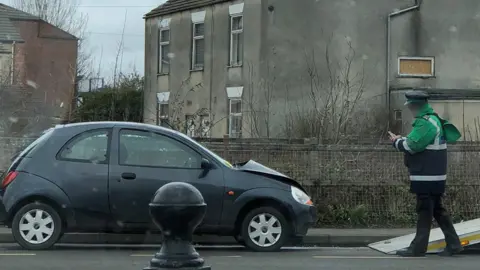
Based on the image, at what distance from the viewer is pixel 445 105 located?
79.6 feet

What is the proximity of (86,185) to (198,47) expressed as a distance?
17662 mm

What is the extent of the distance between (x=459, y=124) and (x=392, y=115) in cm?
200

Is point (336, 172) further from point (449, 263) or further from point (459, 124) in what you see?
point (459, 124)

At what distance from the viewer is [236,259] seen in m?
9.48

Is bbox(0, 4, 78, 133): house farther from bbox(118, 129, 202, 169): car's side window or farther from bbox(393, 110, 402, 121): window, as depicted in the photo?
bbox(393, 110, 402, 121): window

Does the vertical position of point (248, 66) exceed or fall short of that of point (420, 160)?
it exceeds it

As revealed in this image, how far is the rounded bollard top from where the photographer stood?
3.88 metres

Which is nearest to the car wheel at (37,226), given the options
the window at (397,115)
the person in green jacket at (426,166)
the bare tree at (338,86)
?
the person in green jacket at (426,166)

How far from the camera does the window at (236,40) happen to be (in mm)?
25206

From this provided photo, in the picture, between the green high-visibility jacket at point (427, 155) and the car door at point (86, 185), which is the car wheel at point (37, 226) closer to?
the car door at point (86, 185)

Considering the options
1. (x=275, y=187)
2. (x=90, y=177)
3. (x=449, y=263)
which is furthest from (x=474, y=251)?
(x=90, y=177)

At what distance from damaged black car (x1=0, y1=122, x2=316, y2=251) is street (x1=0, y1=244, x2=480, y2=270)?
30cm

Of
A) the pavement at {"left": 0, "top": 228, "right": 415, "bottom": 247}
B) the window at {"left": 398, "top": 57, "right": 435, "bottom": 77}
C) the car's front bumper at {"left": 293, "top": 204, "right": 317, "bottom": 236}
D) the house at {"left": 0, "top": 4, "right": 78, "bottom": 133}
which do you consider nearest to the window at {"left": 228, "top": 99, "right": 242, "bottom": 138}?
the house at {"left": 0, "top": 4, "right": 78, "bottom": 133}

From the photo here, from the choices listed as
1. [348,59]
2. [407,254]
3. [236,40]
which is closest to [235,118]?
[236,40]
